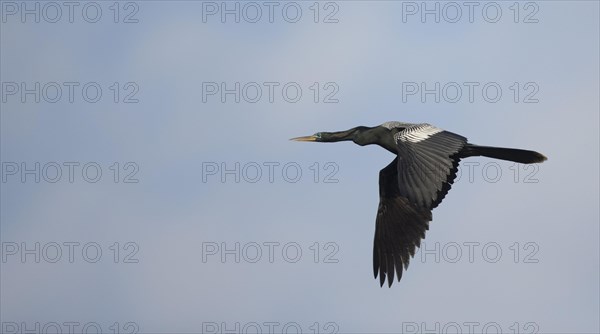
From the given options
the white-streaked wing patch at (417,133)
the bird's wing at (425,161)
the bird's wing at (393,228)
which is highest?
the white-streaked wing patch at (417,133)

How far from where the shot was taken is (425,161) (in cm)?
1606

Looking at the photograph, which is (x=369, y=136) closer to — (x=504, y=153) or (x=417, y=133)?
(x=417, y=133)

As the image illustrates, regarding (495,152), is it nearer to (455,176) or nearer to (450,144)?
Result: (455,176)

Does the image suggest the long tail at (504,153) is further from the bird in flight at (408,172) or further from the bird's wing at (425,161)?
the bird's wing at (425,161)

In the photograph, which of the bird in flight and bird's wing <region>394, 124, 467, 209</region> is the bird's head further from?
bird's wing <region>394, 124, 467, 209</region>

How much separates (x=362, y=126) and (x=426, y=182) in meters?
4.92

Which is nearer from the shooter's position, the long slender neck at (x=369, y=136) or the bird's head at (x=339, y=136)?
the long slender neck at (x=369, y=136)

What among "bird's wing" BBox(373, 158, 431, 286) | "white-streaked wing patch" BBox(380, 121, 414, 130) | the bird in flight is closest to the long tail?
the bird in flight

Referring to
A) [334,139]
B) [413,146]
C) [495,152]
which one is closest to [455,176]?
[495,152]

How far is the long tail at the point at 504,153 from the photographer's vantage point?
18672 millimetres

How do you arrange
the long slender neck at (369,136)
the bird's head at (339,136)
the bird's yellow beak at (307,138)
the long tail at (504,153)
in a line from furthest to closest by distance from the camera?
the bird's yellow beak at (307,138) → the bird's head at (339,136) → the long slender neck at (369,136) → the long tail at (504,153)

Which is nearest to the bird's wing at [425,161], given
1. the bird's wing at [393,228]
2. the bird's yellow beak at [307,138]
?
the bird's wing at [393,228]

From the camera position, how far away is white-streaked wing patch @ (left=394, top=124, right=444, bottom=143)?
1723cm

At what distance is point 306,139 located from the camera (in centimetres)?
2153
